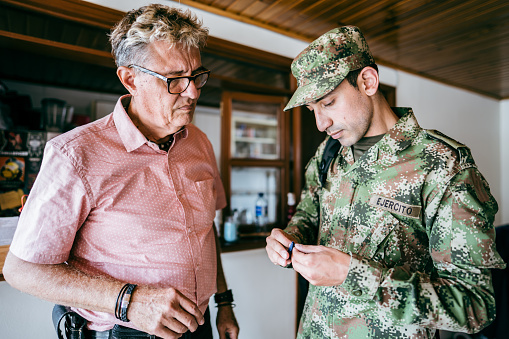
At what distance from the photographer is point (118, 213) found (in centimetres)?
103

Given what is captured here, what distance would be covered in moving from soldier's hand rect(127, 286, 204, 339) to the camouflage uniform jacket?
0.50m

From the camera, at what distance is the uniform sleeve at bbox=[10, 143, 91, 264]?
0.90 meters

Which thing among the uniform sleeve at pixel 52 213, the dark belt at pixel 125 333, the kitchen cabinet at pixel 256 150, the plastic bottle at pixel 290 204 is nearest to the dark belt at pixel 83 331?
the dark belt at pixel 125 333

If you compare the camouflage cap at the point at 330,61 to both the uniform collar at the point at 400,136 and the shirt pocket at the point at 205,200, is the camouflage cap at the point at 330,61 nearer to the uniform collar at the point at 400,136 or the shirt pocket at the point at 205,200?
the uniform collar at the point at 400,136

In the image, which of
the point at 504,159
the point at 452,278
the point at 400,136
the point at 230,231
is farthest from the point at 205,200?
the point at 504,159

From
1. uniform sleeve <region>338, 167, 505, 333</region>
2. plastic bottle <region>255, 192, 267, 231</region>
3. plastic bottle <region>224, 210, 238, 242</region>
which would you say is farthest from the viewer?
plastic bottle <region>255, 192, 267, 231</region>

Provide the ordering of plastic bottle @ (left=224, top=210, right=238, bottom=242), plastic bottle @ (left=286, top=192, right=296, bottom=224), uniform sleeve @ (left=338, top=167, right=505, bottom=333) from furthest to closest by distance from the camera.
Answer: plastic bottle @ (left=286, top=192, right=296, bottom=224) < plastic bottle @ (left=224, top=210, right=238, bottom=242) < uniform sleeve @ (left=338, top=167, right=505, bottom=333)

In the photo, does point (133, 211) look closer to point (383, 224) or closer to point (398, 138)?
point (383, 224)

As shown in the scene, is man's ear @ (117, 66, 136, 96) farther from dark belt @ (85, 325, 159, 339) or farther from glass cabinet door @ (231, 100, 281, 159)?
glass cabinet door @ (231, 100, 281, 159)

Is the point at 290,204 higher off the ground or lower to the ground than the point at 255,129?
lower

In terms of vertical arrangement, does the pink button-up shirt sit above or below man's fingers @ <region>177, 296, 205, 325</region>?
above

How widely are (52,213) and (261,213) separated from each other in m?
1.84

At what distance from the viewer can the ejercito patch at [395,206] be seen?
3.32 ft

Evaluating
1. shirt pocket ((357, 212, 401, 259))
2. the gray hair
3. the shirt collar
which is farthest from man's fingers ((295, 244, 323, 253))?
the gray hair
